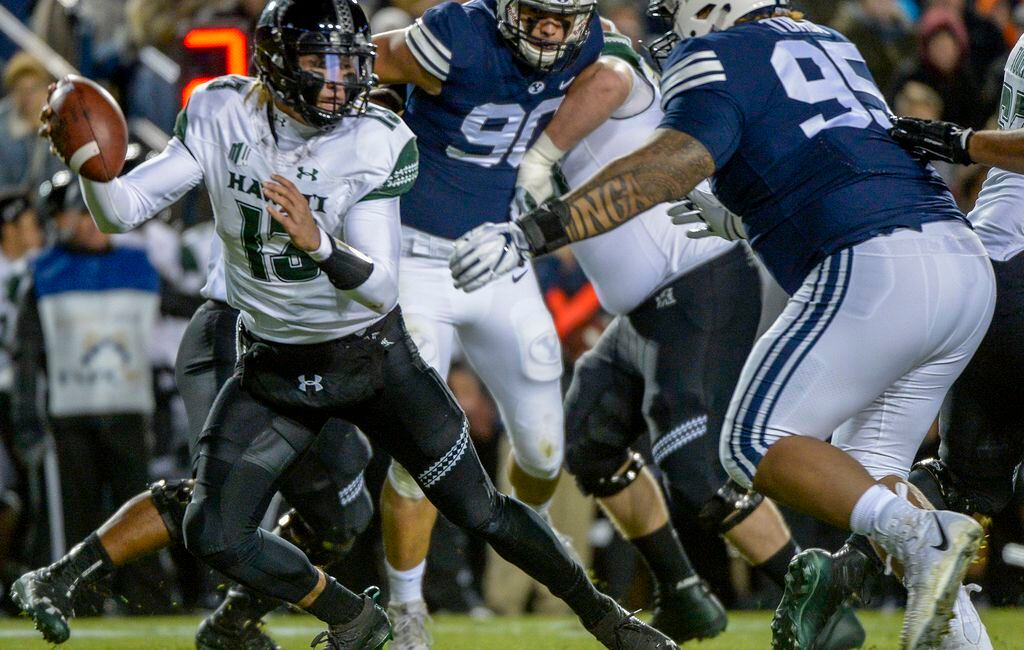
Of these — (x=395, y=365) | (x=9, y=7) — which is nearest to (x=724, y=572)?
(x=395, y=365)

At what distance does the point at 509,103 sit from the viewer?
467 centimetres

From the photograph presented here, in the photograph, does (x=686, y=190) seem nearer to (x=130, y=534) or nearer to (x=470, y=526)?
(x=470, y=526)

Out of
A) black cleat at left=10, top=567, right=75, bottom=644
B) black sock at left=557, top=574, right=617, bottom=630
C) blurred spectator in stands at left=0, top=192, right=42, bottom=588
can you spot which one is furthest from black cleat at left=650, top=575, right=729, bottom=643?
blurred spectator in stands at left=0, top=192, right=42, bottom=588

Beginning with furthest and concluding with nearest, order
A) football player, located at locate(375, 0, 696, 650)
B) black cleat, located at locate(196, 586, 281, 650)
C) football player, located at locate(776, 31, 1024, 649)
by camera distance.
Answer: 1. football player, located at locate(375, 0, 696, 650)
2. black cleat, located at locate(196, 586, 281, 650)
3. football player, located at locate(776, 31, 1024, 649)

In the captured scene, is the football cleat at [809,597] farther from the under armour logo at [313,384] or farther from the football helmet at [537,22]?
the football helmet at [537,22]

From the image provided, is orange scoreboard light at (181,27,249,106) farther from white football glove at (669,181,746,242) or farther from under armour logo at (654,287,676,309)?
white football glove at (669,181,746,242)

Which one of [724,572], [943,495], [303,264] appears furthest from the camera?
[724,572]

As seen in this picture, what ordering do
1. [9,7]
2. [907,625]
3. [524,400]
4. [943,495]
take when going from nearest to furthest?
[907,625] → [943,495] → [524,400] → [9,7]

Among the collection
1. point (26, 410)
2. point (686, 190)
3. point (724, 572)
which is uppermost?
point (686, 190)

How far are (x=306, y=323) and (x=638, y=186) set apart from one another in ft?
3.14

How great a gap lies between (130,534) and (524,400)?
129cm

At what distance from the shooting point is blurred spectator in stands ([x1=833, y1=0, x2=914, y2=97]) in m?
8.73

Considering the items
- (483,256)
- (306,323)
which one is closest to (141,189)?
(306,323)

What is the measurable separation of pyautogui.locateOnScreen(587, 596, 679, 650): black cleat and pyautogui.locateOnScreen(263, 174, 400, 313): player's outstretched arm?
103cm
